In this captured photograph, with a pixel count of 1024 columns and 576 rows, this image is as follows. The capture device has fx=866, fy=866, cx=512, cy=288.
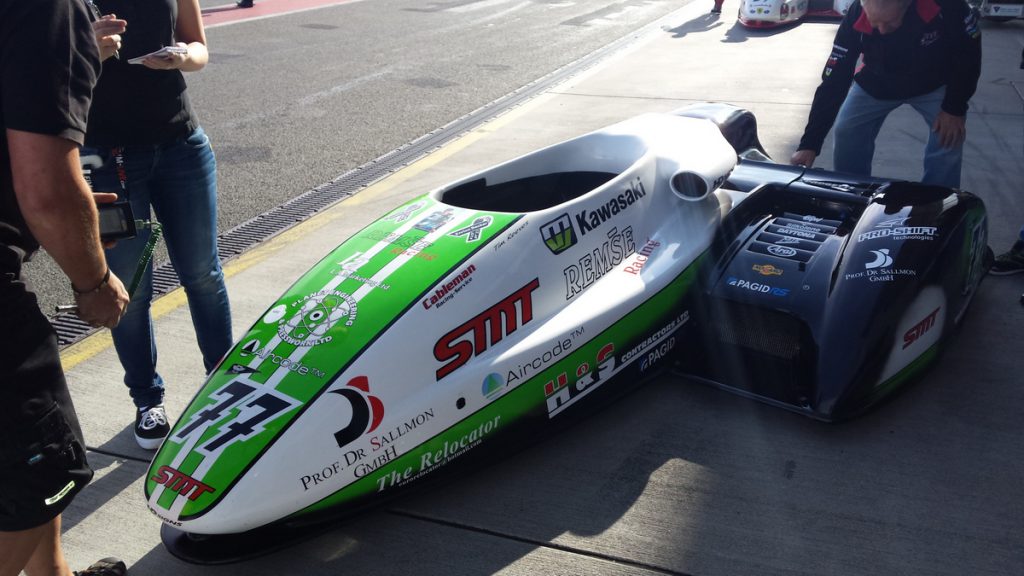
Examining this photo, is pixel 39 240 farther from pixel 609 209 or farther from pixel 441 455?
pixel 609 209

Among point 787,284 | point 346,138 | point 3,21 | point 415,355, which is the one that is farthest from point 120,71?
point 346,138

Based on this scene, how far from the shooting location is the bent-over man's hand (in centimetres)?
420

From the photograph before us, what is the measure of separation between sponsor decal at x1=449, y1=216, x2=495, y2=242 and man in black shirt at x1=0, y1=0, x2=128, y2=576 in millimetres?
1217

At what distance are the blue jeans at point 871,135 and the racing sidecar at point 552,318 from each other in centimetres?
64

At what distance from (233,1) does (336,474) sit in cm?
1619

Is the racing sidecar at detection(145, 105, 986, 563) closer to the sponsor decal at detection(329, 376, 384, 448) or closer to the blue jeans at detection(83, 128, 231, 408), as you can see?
the sponsor decal at detection(329, 376, 384, 448)

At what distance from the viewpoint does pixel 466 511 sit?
277 centimetres

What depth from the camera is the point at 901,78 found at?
4320 millimetres

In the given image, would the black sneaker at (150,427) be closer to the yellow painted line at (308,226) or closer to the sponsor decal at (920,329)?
the yellow painted line at (308,226)

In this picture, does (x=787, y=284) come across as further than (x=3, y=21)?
Yes

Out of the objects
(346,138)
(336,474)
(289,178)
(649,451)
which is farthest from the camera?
(346,138)

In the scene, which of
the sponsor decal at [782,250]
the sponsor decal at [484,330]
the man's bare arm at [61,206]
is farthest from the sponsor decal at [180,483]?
the sponsor decal at [782,250]

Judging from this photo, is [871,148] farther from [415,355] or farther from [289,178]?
[289,178]

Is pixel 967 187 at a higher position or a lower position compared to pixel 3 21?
lower
